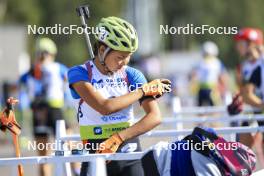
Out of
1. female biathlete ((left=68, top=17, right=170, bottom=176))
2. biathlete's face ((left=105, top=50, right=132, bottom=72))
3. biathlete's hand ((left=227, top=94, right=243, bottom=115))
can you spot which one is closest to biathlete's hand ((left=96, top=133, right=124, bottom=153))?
female biathlete ((left=68, top=17, right=170, bottom=176))

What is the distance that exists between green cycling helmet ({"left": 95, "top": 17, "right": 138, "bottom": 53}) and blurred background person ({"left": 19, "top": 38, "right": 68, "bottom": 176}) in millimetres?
6600

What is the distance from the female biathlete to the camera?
21.7ft

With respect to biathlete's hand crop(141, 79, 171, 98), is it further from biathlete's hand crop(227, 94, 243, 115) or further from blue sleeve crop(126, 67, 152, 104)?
biathlete's hand crop(227, 94, 243, 115)

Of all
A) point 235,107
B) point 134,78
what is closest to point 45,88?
point 235,107

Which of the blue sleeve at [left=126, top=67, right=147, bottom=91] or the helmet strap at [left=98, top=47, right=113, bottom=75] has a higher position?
the helmet strap at [left=98, top=47, right=113, bottom=75]

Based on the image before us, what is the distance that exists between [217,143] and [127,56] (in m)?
1.24

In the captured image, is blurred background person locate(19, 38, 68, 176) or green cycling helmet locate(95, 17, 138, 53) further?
blurred background person locate(19, 38, 68, 176)

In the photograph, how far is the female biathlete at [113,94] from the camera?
21.7 ft

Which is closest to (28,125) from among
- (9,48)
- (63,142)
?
(9,48)

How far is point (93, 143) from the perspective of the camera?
6.96 metres

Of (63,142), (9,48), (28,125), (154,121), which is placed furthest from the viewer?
(9,48)

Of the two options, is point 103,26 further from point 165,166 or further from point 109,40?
point 165,166

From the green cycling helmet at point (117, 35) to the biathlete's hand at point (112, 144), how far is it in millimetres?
626

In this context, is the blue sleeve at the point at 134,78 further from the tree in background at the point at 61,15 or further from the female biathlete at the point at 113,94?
the tree in background at the point at 61,15
